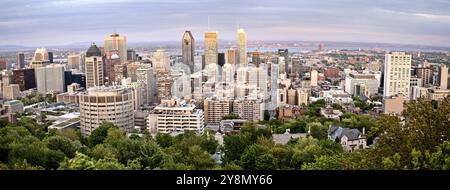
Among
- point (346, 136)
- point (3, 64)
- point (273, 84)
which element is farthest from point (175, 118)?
point (273, 84)

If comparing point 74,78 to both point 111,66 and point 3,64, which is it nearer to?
point 111,66

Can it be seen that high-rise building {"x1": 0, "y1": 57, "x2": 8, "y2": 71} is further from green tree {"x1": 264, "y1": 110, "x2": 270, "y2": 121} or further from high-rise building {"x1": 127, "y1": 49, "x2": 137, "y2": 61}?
green tree {"x1": 264, "y1": 110, "x2": 270, "y2": 121}

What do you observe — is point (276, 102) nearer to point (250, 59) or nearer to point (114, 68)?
point (250, 59)

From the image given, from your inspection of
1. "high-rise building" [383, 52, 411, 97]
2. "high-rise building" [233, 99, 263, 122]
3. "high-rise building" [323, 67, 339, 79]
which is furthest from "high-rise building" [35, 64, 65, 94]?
"high-rise building" [323, 67, 339, 79]

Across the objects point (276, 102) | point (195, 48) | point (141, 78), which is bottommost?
point (276, 102)

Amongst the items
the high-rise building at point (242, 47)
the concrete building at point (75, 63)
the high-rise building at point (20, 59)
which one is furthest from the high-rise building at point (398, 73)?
the concrete building at point (75, 63)

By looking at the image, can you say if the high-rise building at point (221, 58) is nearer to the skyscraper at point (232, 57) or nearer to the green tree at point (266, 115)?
the skyscraper at point (232, 57)
